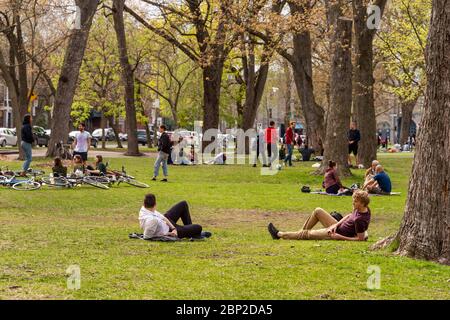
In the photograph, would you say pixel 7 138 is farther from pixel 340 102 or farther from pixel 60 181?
pixel 60 181

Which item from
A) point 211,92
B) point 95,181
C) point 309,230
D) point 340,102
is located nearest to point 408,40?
point 211,92

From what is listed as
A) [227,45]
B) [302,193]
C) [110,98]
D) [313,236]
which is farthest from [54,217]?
[110,98]

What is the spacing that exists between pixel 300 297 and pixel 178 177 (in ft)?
67.7

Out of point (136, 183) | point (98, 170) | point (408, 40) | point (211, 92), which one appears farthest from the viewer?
point (408, 40)

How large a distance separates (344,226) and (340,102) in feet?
49.5

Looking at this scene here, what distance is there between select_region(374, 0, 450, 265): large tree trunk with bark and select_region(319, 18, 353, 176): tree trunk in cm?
1675

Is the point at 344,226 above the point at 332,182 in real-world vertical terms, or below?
below

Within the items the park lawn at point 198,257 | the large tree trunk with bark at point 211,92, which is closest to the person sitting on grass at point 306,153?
the large tree trunk with bark at point 211,92

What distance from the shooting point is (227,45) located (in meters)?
36.5

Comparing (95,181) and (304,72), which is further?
(304,72)

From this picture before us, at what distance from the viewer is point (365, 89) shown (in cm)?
3450

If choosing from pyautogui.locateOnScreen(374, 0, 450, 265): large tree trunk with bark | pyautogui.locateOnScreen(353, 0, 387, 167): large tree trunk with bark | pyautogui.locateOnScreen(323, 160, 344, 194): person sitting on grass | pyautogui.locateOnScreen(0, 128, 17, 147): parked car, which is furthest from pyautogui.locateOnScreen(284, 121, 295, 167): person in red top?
pyautogui.locateOnScreen(0, 128, 17, 147): parked car

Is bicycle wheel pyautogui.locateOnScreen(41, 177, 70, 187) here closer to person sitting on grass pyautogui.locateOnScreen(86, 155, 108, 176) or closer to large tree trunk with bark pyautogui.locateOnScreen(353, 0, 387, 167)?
person sitting on grass pyautogui.locateOnScreen(86, 155, 108, 176)
